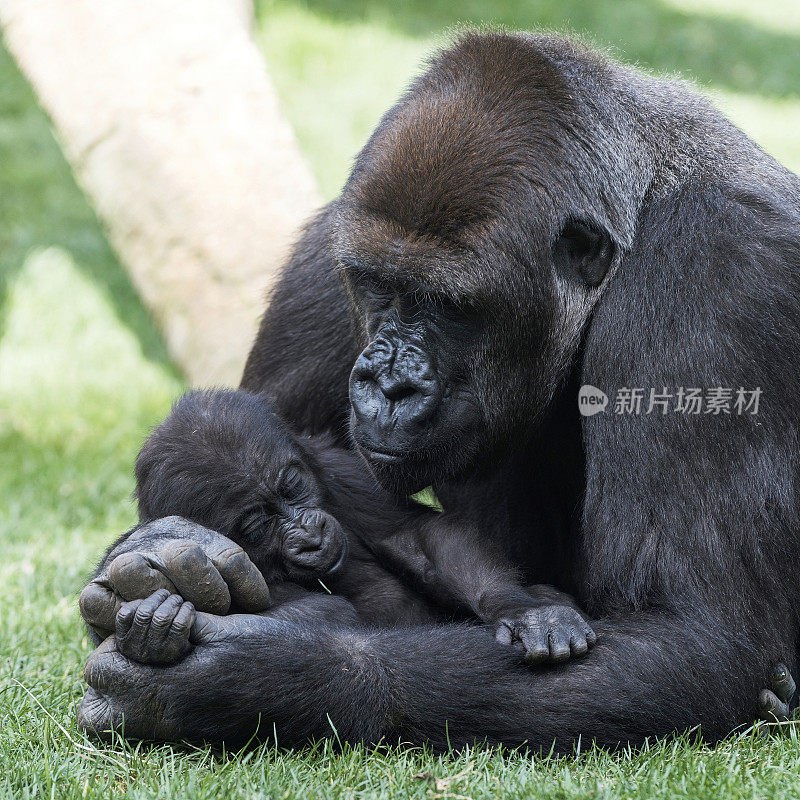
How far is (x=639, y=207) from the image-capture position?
150 inches

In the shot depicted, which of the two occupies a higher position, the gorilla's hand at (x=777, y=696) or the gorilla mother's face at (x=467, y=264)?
the gorilla mother's face at (x=467, y=264)

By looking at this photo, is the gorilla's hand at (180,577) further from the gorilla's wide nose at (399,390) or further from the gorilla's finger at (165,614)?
the gorilla's wide nose at (399,390)

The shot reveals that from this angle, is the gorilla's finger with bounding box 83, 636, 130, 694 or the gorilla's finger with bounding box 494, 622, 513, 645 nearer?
the gorilla's finger with bounding box 83, 636, 130, 694

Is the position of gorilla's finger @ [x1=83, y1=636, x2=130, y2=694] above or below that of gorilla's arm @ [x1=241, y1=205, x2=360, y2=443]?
below

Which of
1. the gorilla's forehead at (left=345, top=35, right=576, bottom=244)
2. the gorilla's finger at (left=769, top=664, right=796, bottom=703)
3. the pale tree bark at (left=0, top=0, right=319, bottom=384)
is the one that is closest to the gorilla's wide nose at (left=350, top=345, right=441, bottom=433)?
the gorilla's forehead at (left=345, top=35, right=576, bottom=244)

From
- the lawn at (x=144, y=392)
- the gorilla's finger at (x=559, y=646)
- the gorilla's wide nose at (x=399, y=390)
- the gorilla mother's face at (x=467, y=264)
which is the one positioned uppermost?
the gorilla mother's face at (x=467, y=264)

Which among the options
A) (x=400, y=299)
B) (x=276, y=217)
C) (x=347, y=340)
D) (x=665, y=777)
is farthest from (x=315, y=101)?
(x=665, y=777)

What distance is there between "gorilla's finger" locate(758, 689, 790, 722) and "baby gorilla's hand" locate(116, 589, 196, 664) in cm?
182

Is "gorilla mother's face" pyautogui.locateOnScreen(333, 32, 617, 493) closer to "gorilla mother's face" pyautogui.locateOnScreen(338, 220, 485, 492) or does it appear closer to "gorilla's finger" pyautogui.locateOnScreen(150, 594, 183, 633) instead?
"gorilla mother's face" pyautogui.locateOnScreen(338, 220, 485, 492)

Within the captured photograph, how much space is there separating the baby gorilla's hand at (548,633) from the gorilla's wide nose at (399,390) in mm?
700

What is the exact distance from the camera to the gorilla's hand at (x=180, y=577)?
135 inches

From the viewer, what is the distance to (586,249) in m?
3.74

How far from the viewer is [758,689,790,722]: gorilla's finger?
3.72 meters

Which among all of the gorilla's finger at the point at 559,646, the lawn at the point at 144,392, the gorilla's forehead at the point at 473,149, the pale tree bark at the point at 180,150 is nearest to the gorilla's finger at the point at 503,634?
the gorilla's finger at the point at 559,646
